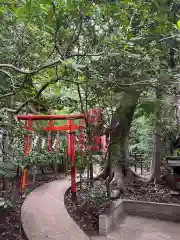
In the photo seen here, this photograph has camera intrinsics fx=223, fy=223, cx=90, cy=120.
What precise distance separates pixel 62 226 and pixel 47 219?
361mm

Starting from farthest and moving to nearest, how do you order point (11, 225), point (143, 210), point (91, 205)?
1. point (143, 210)
2. point (91, 205)
3. point (11, 225)

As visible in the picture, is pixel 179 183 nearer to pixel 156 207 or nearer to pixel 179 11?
pixel 156 207

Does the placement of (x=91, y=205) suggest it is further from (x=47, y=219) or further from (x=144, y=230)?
(x=144, y=230)

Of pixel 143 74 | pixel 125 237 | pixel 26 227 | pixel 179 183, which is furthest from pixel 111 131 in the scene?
pixel 179 183

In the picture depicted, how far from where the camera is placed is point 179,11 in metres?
3.84

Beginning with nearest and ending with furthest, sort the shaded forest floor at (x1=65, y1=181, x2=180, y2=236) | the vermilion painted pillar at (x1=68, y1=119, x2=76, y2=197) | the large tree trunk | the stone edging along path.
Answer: the shaded forest floor at (x1=65, y1=181, x2=180, y2=236), the stone edging along path, the vermilion painted pillar at (x1=68, y1=119, x2=76, y2=197), the large tree trunk

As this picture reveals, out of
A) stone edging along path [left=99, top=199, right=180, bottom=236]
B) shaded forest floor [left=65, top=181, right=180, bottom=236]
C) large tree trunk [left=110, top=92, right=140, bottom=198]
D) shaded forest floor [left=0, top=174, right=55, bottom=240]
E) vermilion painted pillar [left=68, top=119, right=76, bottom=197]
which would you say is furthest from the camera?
large tree trunk [left=110, top=92, right=140, bottom=198]

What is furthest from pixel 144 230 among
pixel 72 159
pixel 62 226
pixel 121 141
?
pixel 121 141

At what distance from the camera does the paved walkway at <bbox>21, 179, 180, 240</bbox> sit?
3.46m

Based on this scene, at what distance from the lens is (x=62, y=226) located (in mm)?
3754

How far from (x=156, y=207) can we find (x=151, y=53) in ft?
11.5

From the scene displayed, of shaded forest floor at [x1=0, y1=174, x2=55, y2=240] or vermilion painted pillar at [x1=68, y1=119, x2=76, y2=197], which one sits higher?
vermilion painted pillar at [x1=68, y1=119, x2=76, y2=197]

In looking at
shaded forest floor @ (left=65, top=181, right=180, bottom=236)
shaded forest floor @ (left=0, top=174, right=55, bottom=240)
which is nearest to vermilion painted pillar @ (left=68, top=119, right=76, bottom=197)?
shaded forest floor @ (left=65, top=181, right=180, bottom=236)

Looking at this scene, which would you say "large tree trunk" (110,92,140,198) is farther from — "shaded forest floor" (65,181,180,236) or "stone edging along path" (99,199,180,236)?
"shaded forest floor" (65,181,180,236)
